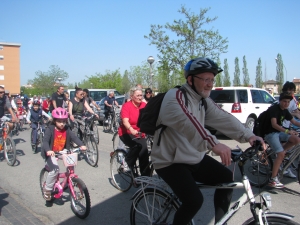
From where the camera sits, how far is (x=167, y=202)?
129 inches

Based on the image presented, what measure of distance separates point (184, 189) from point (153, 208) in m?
0.58

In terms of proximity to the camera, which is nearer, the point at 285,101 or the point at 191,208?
the point at 191,208

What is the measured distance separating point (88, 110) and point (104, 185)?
383 cm

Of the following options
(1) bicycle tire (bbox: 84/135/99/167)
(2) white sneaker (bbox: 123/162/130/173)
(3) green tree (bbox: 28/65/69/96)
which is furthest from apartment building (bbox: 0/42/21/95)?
(2) white sneaker (bbox: 123/162/130/173)

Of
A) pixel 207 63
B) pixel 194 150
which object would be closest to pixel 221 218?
pixel 194 150

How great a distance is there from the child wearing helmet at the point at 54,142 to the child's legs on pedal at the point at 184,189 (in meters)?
2.21

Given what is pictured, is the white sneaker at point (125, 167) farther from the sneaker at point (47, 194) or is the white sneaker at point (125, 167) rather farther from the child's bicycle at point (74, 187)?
the sneaker at point (47, 194)

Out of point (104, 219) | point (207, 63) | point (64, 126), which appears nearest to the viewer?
point (207, 63)

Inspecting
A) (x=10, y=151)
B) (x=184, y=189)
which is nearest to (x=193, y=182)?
(x=184, y=189)

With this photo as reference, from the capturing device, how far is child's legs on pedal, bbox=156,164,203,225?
2945mm

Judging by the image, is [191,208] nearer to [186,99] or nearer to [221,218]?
[221,218]

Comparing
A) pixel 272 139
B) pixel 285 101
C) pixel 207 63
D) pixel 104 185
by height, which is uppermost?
pixel 207 63

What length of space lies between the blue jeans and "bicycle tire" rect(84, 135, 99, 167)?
4.20 meters

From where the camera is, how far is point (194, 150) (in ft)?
9.96
